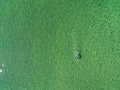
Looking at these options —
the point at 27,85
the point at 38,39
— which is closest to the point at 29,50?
the point at 38,39

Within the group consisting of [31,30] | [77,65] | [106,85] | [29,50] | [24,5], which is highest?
[24,5]

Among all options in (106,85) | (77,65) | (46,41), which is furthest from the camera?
(46,41)

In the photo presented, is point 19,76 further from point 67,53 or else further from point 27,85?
point 67,53

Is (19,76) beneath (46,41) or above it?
beneath

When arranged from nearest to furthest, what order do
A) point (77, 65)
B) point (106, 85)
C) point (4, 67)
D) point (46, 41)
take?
point (106, 85) < point (77, 65) < point (46, 41) < point (4, 67)

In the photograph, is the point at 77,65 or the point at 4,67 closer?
the point at 77,65

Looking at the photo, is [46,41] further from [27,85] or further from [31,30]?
[27,85]
